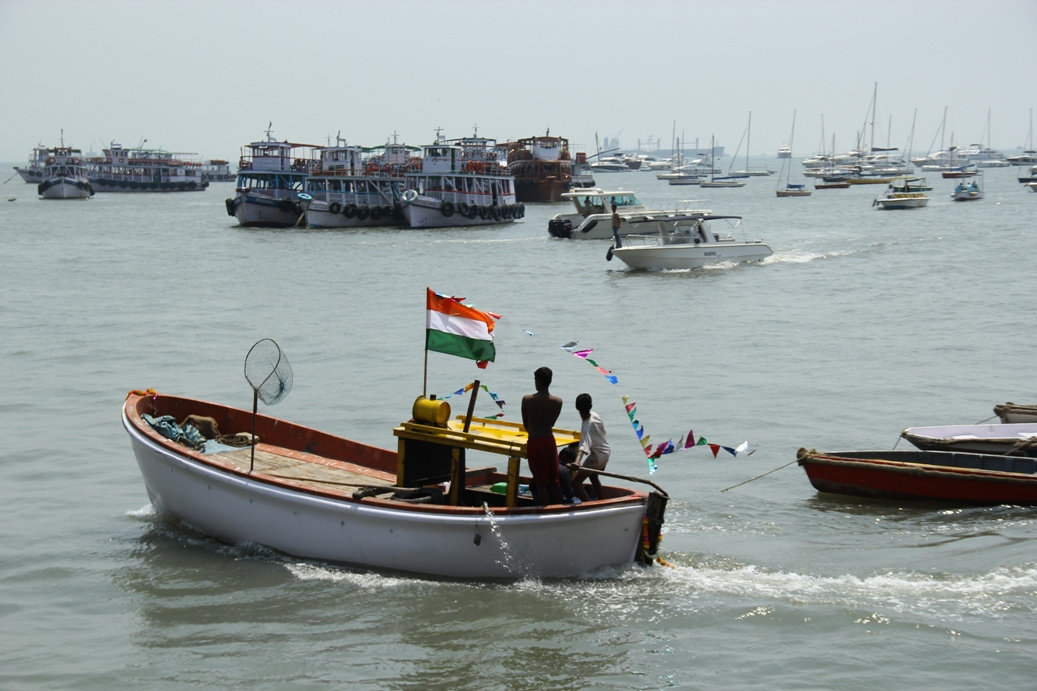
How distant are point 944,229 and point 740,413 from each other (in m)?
44.5

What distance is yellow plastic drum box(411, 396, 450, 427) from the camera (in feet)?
33.2

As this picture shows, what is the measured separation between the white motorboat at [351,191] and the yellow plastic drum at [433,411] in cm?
5339

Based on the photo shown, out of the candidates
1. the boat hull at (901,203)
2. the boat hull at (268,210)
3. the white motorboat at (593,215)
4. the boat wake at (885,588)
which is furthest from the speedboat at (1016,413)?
the boat hull at (901,203)

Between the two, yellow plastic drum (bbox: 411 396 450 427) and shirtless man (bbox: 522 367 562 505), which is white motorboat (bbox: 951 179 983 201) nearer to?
yellow plastic drum (bbox: 411 396 450 427)

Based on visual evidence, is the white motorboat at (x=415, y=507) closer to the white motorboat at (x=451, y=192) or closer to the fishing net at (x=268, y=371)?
the fishing net at (x=268, y=371)

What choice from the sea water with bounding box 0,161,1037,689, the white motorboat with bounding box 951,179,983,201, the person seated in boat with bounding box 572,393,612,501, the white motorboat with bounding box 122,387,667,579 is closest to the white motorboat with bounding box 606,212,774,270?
the sea water with bounding box 0,161,1037,689

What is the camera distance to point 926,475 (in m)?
12.4

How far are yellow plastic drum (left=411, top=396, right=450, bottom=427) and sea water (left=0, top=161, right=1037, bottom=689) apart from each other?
0.74 m

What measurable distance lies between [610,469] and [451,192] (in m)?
50.7

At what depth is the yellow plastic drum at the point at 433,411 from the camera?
10117mm

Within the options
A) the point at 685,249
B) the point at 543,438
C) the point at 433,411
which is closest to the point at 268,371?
the point at 433,411

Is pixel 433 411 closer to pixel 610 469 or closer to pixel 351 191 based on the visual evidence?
pixel 610 469

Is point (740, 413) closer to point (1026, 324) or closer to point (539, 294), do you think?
point (1026, 324)

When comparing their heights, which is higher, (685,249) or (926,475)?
(685,249)
